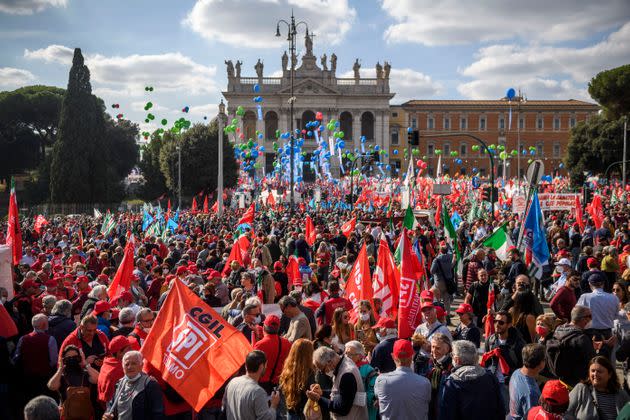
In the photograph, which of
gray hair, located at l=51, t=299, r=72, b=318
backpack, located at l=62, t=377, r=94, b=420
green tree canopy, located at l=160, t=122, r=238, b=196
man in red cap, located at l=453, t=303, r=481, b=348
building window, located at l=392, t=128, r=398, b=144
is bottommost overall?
backpack, located at l=62, t=377, r=94, b=420

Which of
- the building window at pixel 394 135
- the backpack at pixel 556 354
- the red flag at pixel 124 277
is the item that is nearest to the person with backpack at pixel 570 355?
the backpack at pixel 556 354

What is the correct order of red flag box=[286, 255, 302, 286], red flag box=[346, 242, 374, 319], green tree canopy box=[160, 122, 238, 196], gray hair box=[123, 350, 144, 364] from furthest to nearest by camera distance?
green tree canopy box=[160, 122, 238, 196], red flag box=[286, 255, 302, 286], red flag box=[346, 242, 374, 319], gray hair box=[123, 350, 144, 364]

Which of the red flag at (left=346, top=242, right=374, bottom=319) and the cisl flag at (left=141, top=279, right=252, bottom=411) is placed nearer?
the cisl flag at (left=141, top=279, right=252, bottom=411)

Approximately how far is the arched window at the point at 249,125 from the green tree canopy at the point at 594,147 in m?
39.2

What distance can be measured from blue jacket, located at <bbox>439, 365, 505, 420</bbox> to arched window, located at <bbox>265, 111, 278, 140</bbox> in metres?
84.6

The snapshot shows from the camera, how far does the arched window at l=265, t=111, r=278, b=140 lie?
88.8 m

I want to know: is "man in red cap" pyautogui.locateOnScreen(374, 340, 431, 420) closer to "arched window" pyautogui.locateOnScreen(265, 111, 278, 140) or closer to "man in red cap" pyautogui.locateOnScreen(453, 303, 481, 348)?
"man in red cap" pyautogui.locateOnScreen(453, 303, 481, 348)

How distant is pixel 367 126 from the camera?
92.6 meters

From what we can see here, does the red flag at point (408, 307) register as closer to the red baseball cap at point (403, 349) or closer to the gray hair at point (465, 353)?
the red baseball cap at point (403, 349)

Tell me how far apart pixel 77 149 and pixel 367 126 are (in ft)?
161

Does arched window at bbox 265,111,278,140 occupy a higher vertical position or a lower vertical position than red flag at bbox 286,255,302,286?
higher

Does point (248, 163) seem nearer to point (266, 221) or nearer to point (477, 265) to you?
point (266, 221)

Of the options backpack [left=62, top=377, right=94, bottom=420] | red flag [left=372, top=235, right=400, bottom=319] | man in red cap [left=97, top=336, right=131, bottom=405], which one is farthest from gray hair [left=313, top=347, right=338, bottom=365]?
red flag [left=372, top=235, right=400, bottom=319]

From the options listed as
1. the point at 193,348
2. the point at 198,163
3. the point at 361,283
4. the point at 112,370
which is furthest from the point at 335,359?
the point at 198,163
